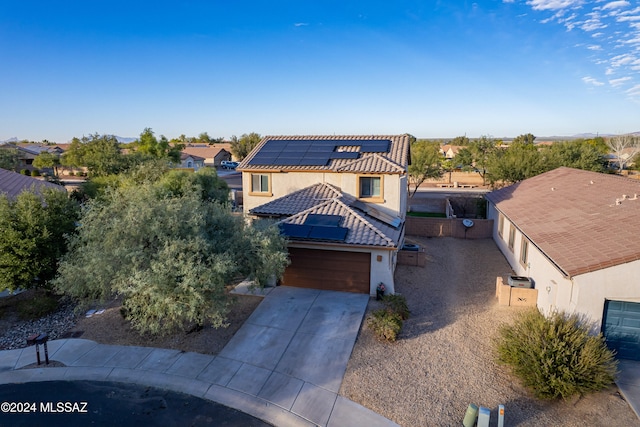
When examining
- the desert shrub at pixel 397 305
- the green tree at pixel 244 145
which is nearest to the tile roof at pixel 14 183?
the desert shrub at pixel 397 305

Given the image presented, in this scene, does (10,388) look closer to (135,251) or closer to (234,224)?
(135,251)

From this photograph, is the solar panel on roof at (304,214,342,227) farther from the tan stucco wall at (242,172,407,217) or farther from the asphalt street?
the asphalt street

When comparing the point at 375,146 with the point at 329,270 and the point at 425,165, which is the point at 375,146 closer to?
the point at 329,270

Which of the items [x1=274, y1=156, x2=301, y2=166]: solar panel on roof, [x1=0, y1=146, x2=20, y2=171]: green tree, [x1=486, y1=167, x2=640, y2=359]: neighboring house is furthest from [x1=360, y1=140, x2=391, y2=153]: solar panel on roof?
[x1=0, y1=146, x2=20, y2=171]: green tree

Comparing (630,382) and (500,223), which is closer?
(630,382)

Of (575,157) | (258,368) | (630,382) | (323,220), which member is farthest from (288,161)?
(575,157)

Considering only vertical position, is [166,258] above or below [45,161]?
below
